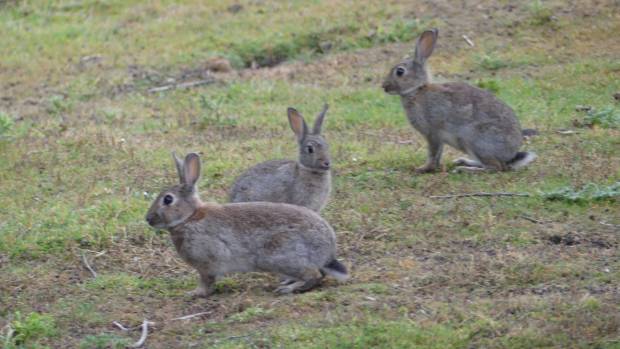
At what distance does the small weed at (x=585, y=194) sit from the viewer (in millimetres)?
8648

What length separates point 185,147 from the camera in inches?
442

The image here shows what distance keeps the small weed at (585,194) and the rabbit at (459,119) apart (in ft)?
3.42

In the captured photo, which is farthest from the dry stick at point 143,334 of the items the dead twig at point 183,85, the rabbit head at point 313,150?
the dead twig at point 183,85

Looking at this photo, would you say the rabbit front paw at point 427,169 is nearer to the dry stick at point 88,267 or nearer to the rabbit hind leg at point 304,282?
the rabbit hind leg at point 304,282

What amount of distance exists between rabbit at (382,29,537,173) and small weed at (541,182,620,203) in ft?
3.42

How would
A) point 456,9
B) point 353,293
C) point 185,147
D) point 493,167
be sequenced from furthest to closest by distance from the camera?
point 456,9 → point 185,147 → point 493,167 → point 353,293

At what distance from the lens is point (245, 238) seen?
23.6 feet

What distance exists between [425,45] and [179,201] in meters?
3.94

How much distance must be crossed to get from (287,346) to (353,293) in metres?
0.86

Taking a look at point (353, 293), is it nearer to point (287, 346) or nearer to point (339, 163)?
point (287, 346)

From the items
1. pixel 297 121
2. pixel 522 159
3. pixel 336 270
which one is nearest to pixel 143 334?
pixel 336 270

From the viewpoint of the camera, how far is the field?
6.73 metres

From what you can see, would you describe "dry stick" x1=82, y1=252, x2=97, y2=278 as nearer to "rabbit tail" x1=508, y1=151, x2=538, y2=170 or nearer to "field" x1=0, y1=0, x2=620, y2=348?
"field" x1=0, y1=0, x2=620, y2=348

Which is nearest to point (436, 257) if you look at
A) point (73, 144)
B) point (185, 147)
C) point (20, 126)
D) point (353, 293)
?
point (353, 293)
